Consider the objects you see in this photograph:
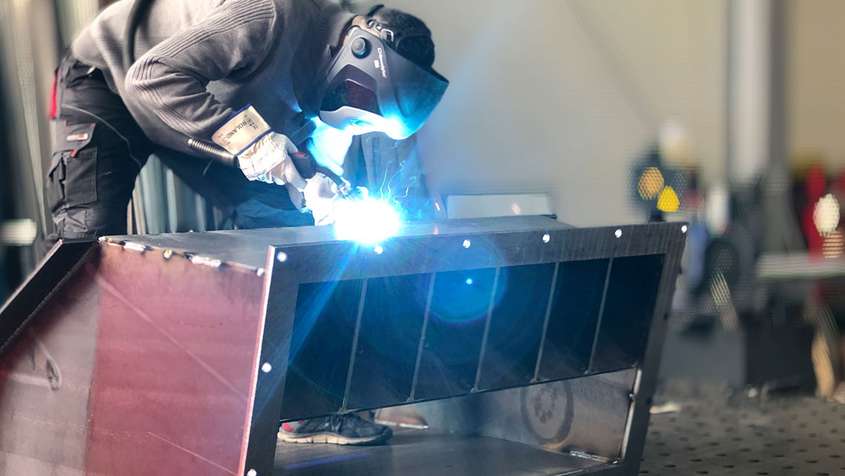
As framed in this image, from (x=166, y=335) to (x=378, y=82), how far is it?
79 cm

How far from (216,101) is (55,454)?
2.25ft

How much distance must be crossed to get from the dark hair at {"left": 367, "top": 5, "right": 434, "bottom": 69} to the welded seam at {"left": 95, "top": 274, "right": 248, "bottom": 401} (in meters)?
0.80

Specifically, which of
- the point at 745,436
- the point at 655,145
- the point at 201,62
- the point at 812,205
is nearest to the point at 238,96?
the point at 201,62

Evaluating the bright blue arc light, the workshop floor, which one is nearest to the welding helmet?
the bright blue arc light

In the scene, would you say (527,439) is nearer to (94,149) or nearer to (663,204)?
(94,149)

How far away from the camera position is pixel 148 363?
1343 mm

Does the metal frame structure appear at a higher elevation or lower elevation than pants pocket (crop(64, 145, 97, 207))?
lower

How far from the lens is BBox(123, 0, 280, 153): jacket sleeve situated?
1.74 m

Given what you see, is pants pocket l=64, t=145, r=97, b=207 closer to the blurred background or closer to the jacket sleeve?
the jacket sleeve

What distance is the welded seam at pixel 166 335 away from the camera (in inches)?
48.8

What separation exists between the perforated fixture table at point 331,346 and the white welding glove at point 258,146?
151 millimetres

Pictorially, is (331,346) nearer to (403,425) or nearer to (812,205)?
(403,425)

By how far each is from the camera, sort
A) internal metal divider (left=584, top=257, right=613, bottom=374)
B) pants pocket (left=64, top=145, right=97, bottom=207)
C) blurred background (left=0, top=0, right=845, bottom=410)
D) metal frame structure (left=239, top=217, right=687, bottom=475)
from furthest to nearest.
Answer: blurred background (left=0, top=0, right=845, bottom=410) → pants pocket (left=64, top=145, right=97, bottom=207) → internal metal divider (left=584, top=257, right=613, bottom=374) → metal frame structure (left=239, top=217, right=687, bottom=475)

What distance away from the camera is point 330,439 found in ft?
6.30
